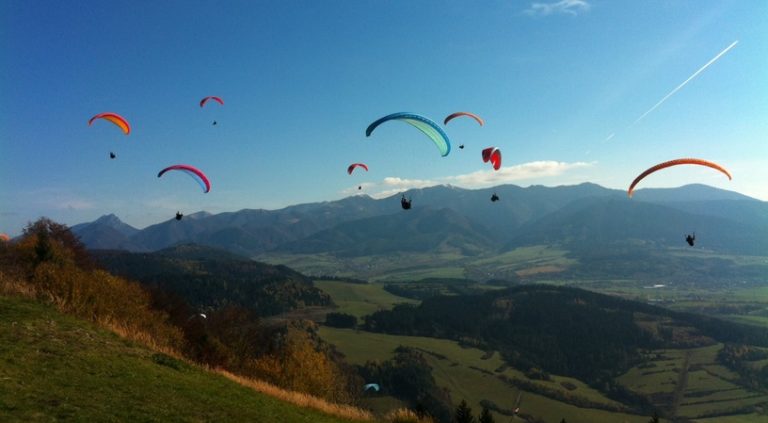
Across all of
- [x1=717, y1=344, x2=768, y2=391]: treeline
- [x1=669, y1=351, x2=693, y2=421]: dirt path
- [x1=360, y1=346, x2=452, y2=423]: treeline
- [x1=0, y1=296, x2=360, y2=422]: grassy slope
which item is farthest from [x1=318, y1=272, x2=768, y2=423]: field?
[x1=0, y1=296, x2=360, y2=422]: grassy slope

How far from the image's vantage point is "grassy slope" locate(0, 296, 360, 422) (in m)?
16.2

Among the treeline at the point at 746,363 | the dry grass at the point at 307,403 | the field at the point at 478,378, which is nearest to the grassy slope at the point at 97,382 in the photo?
the dry grass at the point at 307,403

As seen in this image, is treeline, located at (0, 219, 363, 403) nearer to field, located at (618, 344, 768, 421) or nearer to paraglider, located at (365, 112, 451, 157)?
paraglider, located at (365, 112, 451, 157)

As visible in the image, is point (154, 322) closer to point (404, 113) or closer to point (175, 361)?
point (175, 361)

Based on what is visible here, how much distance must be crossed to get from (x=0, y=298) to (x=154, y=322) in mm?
16856

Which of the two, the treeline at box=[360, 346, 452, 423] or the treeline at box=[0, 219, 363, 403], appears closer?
the treeline at box=[0, 219, 363, 403]

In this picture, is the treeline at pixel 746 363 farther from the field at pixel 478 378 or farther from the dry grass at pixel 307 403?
the dry grass at pixel 307 403

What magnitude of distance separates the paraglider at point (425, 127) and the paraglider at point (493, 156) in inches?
382

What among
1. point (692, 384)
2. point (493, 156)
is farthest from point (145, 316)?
point (692, 384)

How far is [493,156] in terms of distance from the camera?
150 ft

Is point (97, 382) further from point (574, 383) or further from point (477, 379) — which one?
point (574, 383)

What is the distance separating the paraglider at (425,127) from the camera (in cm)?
3506

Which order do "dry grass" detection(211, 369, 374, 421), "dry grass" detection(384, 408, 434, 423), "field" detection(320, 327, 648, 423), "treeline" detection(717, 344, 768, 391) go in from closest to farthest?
1. "dry grass" detection(384, 408, 434, 423)
2. "dry grass" detection(211, 369, 374, 421)
3. "field" detection(320, 327, 648, 423)
4. "treeline" detection(717, 344, 768, 391)

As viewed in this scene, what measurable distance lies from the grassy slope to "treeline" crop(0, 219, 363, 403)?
2.98 meters
